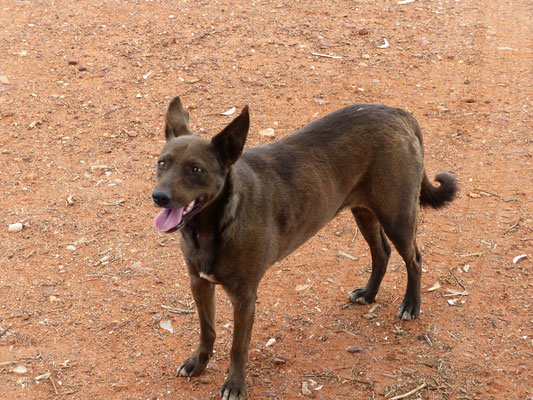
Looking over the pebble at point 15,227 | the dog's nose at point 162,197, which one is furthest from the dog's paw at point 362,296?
the pebble at point 15,227

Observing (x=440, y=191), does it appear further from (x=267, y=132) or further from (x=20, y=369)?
(x=20, y=369)

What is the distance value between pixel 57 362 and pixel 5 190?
2717 millimetres

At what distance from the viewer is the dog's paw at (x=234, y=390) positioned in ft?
14.8

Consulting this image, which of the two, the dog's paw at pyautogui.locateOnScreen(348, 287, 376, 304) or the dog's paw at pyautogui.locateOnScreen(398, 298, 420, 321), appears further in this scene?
the dog's paw at pyautogui.locateOnScreen(348, 287, 376, 304)

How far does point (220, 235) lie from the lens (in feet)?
13.6

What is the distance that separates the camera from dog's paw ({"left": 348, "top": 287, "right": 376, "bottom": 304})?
5562 mm

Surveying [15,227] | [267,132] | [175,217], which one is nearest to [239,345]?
[175,217]

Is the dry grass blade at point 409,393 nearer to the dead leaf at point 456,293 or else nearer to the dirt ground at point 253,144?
the dirt ground at point 253,144

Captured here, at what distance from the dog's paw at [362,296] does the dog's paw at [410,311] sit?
0.30 m

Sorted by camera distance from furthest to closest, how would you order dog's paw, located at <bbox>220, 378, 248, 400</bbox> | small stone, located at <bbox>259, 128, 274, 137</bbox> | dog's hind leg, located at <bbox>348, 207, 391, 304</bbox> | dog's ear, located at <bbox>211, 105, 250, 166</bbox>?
small stone, located at <bbox>259, 128, 274, 137</bbox> → dog's hind leg, located at <bbox>348, 207, 391, 304</bbox> → dog's paw, located at <bbox>220, 378, 248, 400</bbox> → dog's ear, located at <bbox>211, 105, 250, 166</bbox>

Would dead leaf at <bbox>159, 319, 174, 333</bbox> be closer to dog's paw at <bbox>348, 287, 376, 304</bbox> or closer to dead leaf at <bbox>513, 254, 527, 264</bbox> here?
dog's paw at <bbox>348, 287, 376, 304</bbox>

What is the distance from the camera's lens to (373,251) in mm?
5527

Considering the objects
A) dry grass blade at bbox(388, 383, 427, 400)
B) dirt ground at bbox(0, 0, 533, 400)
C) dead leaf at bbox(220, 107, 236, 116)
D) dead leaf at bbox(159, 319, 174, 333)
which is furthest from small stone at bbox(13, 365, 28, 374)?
dead leaf at bbox(220, 107, 236, 116)

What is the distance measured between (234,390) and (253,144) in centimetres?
356
